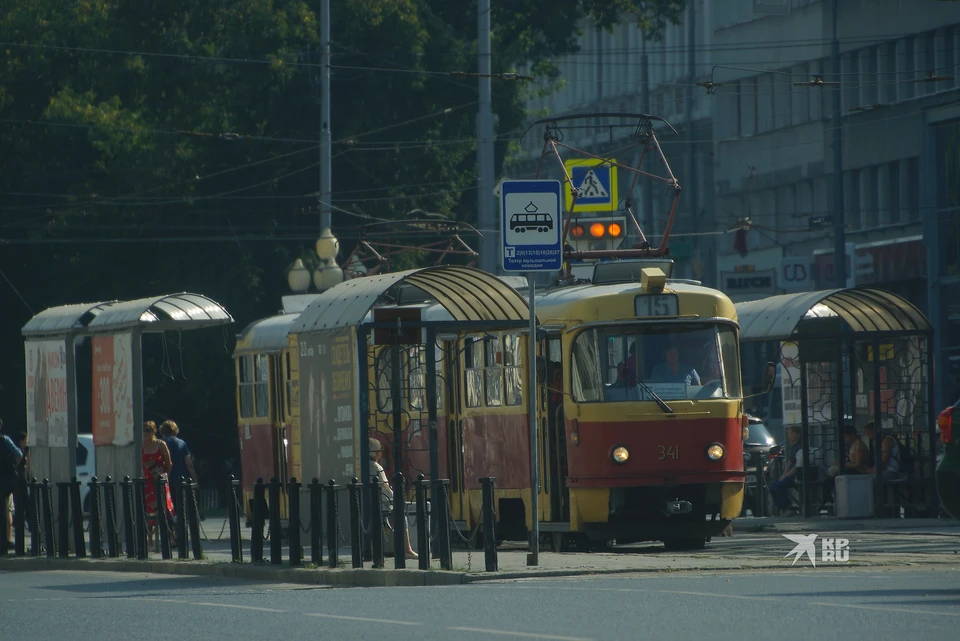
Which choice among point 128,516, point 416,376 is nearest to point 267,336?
point 416,376

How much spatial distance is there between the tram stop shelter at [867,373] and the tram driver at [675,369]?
15.1 ft

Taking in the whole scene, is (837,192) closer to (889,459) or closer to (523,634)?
(889,459)

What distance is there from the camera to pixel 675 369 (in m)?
22.0

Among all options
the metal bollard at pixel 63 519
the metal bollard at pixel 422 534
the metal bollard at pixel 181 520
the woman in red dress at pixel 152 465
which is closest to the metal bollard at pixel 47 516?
the metal bollard at pixel 63 519

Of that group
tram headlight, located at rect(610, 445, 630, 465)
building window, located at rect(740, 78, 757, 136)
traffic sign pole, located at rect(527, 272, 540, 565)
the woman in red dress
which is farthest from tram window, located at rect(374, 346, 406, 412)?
building window, located at rect(740, 78, 757, 136)

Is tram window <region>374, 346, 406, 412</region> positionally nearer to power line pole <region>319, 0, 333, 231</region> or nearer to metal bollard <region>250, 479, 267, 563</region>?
metal bollard <region>250, 479, 267, 563</region>

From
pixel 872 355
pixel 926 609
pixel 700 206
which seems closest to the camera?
pixel 926 609

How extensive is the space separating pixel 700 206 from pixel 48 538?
4326 centimetres

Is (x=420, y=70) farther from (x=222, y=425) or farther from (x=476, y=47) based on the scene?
(x=222, y=425)

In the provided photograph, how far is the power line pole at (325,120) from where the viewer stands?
41.9 m

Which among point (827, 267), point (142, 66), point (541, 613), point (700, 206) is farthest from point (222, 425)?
point (541, 613)

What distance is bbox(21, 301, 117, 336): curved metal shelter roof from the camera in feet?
82.3

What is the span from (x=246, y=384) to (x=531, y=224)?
1354 cm

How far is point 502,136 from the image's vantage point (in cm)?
4731
